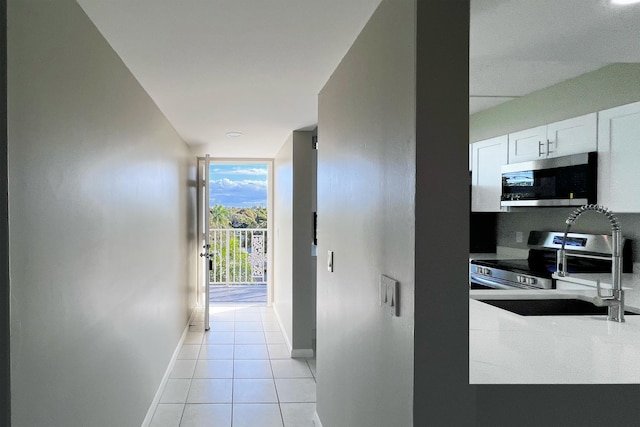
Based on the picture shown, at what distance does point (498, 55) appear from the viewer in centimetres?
254

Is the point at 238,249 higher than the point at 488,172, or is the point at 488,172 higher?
the point at 488,172

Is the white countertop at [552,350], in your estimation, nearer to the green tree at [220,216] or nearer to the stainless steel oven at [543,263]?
the stainless steel oven at [543,263]

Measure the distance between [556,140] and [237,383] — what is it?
3042 mm

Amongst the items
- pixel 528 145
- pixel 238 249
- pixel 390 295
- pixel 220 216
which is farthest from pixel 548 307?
pixel 220 216

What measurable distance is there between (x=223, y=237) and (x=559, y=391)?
24.9ft

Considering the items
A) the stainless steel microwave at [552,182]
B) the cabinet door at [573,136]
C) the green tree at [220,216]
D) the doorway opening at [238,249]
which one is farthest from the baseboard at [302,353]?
the green tree at [220,216]

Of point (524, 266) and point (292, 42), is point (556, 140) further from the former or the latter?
point (292, 42)

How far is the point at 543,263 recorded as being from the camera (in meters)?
4.14

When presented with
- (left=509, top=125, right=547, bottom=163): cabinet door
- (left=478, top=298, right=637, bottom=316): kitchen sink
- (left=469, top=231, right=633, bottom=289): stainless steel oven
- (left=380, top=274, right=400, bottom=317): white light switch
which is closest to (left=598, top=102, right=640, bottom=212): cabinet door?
(left=469, top=231, right=633, bottom=289): stainless steel oven

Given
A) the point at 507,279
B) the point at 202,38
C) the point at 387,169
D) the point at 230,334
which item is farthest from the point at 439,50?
the point at 230,334

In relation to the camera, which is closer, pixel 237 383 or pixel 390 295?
pixel 390 295

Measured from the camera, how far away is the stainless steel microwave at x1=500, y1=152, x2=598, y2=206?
3256mm

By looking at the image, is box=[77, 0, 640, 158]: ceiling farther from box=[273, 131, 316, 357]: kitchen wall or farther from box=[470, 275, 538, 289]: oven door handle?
box=[470, 275, 538, 289]: oven door handle

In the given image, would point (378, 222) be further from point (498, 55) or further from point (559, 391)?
point (498, 55)
